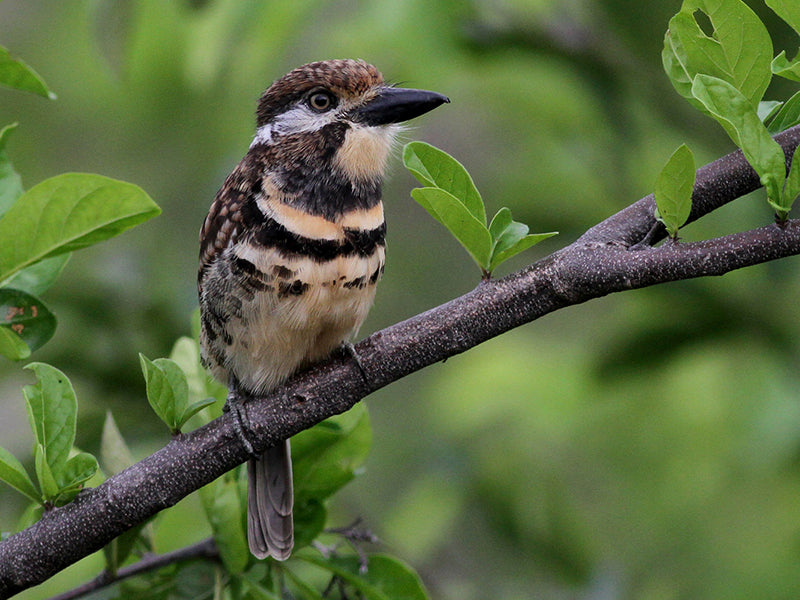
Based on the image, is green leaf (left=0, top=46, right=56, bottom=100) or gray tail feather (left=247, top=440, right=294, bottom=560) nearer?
green leaf (left=0, top=46, right=56, bottom=100)

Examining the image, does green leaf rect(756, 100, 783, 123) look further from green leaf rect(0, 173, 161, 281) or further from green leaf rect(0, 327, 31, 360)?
green leaf rect(0, 327, 31, 360)

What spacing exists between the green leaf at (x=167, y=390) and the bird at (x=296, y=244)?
392mm

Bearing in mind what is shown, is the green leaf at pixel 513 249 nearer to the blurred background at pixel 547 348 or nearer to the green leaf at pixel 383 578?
the green leaf at pixel 383 578

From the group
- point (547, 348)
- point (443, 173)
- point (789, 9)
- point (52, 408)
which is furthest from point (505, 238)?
point (547, 348)

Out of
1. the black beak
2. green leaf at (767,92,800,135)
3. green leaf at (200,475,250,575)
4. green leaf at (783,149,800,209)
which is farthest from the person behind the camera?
the black beak

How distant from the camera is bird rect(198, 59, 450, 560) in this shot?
206 cm

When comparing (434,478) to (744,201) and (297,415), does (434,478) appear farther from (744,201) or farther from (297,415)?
(297,415)

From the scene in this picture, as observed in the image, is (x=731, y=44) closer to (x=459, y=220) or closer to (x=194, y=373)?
(x=459, y=220)

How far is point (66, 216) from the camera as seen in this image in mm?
1472

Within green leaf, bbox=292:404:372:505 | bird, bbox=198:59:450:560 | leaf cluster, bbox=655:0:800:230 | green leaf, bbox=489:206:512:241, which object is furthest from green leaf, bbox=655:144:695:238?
green leaf, bbox=292:404:372:505

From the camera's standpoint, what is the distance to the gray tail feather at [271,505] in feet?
6.20

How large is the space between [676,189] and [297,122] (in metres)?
1.06

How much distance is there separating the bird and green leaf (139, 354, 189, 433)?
1.28 ft

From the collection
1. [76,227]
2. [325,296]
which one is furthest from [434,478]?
[76,227]
